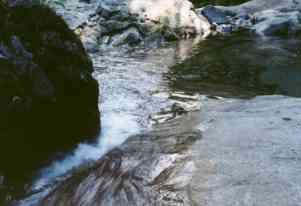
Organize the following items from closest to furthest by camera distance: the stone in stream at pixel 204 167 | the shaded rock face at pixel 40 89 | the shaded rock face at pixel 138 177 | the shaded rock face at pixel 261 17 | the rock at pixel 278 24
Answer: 1. the stone in stream at pixel 204 167
2. the shaded rock face at pixel 138 177
3. the shaded rock face at pixel 40 89
4. the rock at pixel 278 24
5. the shaded rock face at pixel 261 17

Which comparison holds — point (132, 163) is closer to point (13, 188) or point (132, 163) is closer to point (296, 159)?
point (13, 188)

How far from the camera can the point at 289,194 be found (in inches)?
159

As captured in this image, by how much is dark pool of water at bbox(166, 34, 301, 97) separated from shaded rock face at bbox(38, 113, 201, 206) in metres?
3.88

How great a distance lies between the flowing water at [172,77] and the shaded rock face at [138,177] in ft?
1.17

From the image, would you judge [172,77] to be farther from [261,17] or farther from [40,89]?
[261,17]

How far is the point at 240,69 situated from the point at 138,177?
836 cm

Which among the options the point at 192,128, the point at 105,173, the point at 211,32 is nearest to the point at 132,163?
the point at 105,173

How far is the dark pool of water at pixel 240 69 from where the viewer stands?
10.6 metres

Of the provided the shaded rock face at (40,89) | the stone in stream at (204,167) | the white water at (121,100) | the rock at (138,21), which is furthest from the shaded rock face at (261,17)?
the shaded rock face at (40,89)

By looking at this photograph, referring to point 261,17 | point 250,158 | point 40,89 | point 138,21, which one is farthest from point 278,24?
point 250,158

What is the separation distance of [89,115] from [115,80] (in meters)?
3.85

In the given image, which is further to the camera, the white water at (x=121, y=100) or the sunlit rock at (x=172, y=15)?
the sunlit rock at (x=172, y=15)

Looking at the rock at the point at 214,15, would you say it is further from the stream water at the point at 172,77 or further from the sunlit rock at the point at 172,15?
the stream water at the point at 172,77

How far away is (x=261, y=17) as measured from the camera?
23.1 m
